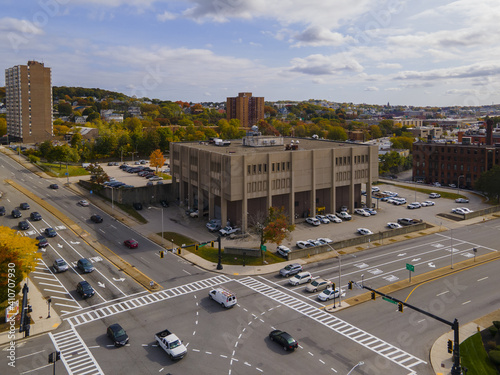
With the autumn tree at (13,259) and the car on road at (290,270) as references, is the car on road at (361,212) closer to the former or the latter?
the car on road at (290,270)

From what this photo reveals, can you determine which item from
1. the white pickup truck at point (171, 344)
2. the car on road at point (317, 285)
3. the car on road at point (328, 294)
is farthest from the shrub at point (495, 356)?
the white pickup truck at point (171, 344)

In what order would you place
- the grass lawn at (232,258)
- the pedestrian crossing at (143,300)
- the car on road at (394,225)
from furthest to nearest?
the car on road at (394,225) → the grass lawn at (232,258) → the pedestrian crossing at (143,300)

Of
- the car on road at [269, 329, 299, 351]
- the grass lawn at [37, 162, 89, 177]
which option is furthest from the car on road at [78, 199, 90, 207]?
the car on road at [269, 329, 299, 351]

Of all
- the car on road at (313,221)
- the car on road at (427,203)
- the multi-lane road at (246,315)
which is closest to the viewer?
the multi-lane road at (246,315)

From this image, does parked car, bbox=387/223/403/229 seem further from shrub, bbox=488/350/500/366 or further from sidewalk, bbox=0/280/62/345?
sidewalk, bbox=0/280/62/345

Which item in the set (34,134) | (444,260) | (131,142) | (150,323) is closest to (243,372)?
(150,323)

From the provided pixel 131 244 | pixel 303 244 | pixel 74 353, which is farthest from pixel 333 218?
pixel 74 353
